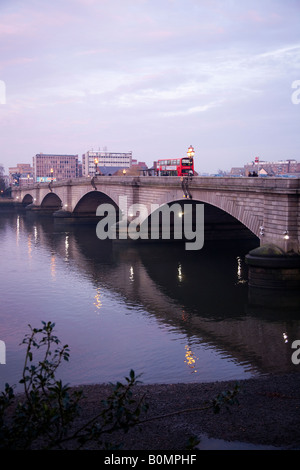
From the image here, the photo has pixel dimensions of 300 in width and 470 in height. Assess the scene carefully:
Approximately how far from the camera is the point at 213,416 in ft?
41.2

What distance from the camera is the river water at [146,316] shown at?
18312mm

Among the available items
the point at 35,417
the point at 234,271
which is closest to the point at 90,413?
the point at 35,417

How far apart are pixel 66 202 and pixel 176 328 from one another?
60.0 meters

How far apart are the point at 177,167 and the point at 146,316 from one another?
33.9m

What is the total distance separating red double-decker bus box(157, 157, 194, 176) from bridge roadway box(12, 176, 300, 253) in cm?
484

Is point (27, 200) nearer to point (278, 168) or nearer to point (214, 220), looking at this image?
point (278, 168)

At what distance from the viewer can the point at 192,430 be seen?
1181 cm

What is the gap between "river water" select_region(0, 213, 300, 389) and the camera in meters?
18.3

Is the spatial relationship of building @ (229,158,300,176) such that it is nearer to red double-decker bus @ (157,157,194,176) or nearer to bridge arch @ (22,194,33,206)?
red double-decker bus @ (157,157,194,176)

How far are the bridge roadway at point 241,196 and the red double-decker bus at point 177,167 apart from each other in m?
4.84

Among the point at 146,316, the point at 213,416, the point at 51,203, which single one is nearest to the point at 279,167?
the point at 51,203

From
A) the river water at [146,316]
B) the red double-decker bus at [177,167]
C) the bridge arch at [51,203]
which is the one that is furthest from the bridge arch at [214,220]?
the bridge arch at [51,203]

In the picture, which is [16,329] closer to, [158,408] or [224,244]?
[158,408]

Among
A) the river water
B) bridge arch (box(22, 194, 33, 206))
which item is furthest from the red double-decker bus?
bridge arch (box(22, 194, 33, 206))
